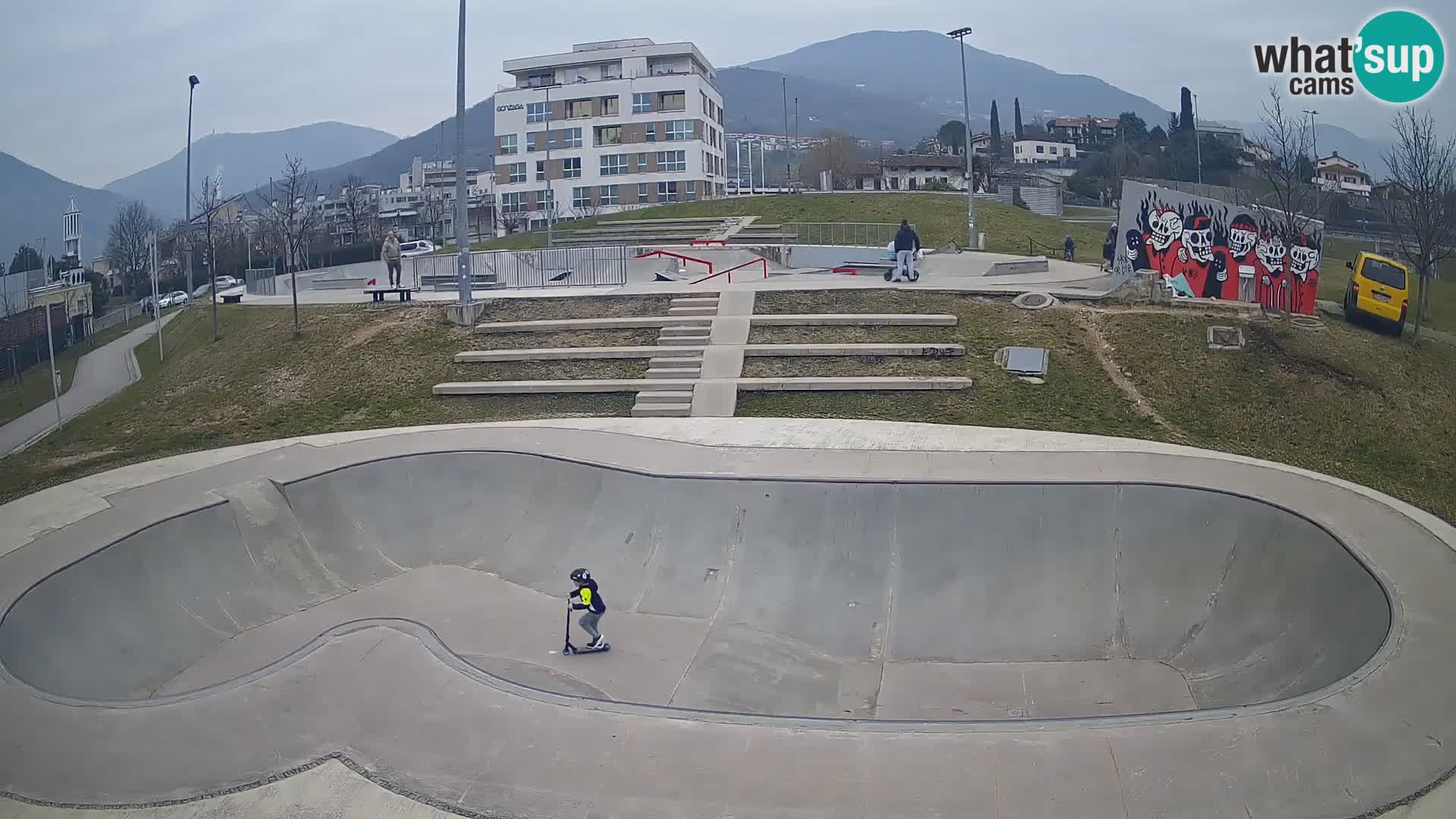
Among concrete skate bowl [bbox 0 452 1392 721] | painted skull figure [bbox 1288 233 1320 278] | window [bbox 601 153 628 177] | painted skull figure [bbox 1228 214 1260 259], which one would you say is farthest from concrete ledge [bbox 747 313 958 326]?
window [bbox 601 153 628 177]

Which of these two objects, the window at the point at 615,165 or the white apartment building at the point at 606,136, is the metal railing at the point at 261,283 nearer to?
the white apartment building at the point at 606,136

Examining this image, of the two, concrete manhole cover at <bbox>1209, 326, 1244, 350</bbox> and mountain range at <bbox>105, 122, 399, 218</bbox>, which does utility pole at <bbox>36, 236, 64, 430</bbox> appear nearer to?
mountain range at <bbox>105, 122, 399, 218</bbox>

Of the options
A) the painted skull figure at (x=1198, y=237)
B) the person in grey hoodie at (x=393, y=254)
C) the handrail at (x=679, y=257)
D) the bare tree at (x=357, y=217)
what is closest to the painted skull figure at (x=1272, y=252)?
the painted skull figure at (x=1198, y=237)

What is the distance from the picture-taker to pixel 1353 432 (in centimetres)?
1733

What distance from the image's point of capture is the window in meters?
63.8

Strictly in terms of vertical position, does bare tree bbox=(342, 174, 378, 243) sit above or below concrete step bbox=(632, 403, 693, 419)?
above

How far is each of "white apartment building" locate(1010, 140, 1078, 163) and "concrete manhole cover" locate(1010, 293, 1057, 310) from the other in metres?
101

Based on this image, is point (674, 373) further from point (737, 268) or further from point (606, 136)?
point (606, 136)

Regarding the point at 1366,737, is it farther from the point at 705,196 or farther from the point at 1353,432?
the point at 705,196

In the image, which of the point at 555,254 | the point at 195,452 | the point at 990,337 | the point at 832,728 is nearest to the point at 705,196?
the point at 555,254

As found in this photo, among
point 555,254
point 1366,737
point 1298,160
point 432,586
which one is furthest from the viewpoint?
point 555,254

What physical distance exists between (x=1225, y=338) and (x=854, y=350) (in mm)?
8298

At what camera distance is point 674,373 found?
2236cm

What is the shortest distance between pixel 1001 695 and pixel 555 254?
1058 inches
